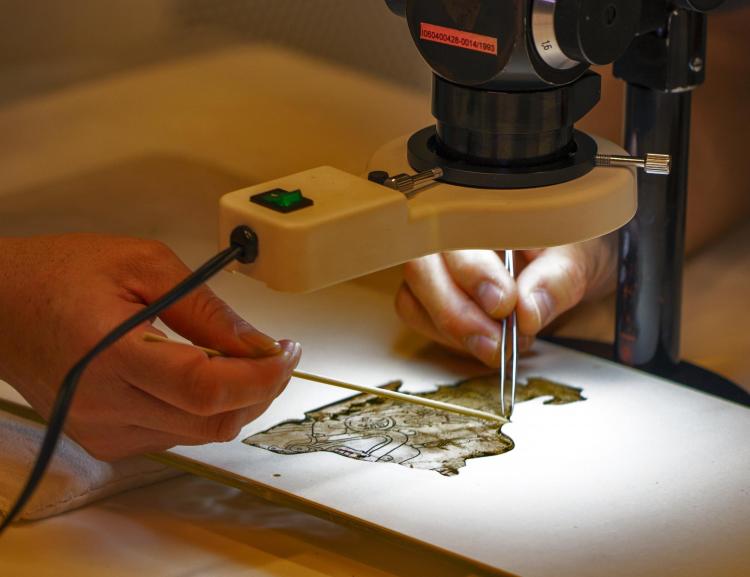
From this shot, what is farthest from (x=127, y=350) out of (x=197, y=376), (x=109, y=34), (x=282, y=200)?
(x=109, y=34)

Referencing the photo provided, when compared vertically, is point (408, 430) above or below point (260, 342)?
below

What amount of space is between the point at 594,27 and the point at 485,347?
36 cm

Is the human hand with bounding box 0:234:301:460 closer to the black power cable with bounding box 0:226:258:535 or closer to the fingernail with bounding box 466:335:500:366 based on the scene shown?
the black power cable with bounding box 0:226:258:535

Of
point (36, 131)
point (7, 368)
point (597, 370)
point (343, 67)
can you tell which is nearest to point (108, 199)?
point (36, 131)

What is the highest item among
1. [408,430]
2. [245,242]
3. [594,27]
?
[594,27]

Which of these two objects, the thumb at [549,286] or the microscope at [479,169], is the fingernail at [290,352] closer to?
the microscope at [479,169]

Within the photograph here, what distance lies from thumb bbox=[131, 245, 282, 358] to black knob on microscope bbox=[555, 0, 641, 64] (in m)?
0.26

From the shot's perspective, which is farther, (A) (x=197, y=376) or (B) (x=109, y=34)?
(B) (x=109, y=34)

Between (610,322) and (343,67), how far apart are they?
41cm

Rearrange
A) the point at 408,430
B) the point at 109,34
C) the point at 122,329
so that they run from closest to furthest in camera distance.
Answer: the point at 122,329
the point at 408,430
the point at 109,34

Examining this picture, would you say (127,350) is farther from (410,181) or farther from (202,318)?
(410,181)

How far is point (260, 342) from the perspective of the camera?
0.75 meters

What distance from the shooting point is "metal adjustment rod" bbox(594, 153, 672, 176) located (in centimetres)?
70

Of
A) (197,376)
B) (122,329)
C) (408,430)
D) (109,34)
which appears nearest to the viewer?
(122,329)
